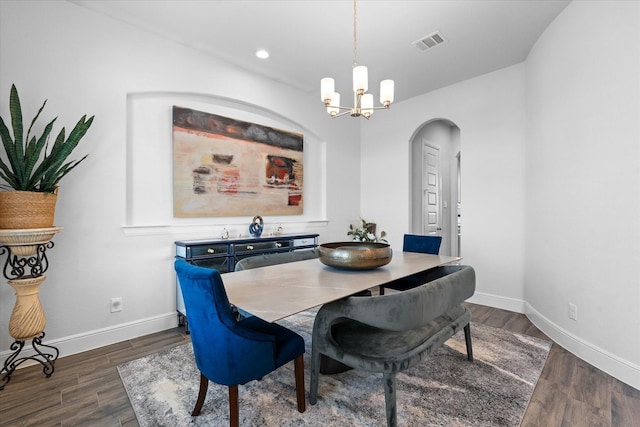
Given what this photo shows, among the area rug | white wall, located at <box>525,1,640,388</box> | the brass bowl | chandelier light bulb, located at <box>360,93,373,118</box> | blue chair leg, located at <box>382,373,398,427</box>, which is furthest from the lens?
chandelier light bulb, located at <box>360,93,373,118</box>

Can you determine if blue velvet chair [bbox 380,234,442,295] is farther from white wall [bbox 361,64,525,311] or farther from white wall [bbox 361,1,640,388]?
white wall [bbox 361,64,525,311]

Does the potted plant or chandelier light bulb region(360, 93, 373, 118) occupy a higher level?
chandelier light bulb region(360, 93, 373, 118)

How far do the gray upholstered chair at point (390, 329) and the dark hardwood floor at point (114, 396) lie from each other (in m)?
0.72

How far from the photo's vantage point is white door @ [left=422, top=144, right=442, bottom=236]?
16.7ft

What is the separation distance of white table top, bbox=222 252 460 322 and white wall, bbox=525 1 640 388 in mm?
1140

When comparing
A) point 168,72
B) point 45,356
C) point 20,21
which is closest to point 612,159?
point 168,72

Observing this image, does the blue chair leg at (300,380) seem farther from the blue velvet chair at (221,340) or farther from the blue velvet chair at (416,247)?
the blue velvet chair at (416,247)

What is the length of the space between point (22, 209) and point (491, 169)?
454 centimetres

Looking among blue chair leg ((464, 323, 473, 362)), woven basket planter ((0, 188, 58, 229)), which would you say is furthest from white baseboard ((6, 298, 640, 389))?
woven basket planter ((0, 188, 58, 229))

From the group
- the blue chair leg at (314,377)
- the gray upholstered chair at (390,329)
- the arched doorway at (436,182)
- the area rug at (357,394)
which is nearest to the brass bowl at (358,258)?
the gray upholstered chair at (390,329)

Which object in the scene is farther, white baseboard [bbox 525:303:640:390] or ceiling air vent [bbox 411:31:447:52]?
ceiling air vent [bbox 411:31:447:52]

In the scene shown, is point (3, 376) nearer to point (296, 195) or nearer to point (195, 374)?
point (195, 374)

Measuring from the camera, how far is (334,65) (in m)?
3.57

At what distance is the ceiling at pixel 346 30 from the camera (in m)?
2.54
